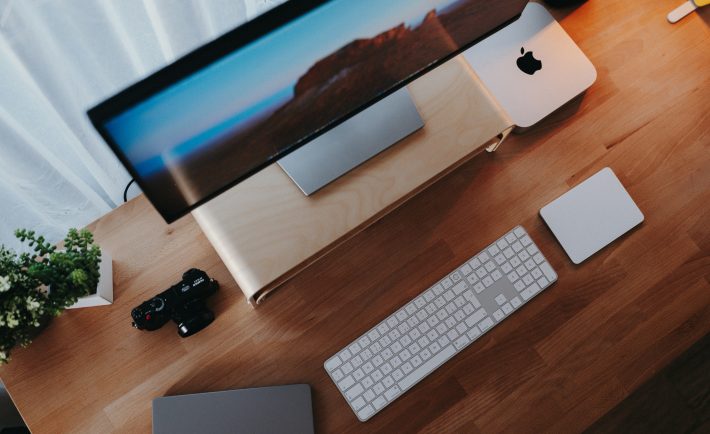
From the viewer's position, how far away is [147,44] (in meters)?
1.09

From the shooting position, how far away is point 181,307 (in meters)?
0.94

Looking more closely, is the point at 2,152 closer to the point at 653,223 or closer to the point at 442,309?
the point at 442,309

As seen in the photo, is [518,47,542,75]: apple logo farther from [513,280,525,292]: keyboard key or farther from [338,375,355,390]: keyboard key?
[338,375,355,390]: keyboard key

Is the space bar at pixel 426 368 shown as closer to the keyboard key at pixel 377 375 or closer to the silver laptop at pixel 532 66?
the keyboard key at pixel 377 375

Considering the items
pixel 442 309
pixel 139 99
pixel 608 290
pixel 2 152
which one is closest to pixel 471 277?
pixel 442 309

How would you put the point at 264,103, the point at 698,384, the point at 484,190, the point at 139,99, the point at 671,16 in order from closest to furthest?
the point at 139,99
the point at 264,103
the point at 484,190
the point at 671,16
the point at 698,384

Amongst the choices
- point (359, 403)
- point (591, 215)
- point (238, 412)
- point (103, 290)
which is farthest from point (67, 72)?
point (591, 215)

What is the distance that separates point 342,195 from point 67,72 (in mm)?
564

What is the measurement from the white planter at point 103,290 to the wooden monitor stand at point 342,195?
186 mm

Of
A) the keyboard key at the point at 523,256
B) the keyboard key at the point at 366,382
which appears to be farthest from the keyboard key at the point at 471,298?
the keyboard key at the point at 366,382

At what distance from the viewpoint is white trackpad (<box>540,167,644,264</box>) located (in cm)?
105

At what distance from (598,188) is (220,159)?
721 millimetres

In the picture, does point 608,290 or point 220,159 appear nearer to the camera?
point 220,159

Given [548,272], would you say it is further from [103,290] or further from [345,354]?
[103,290]
